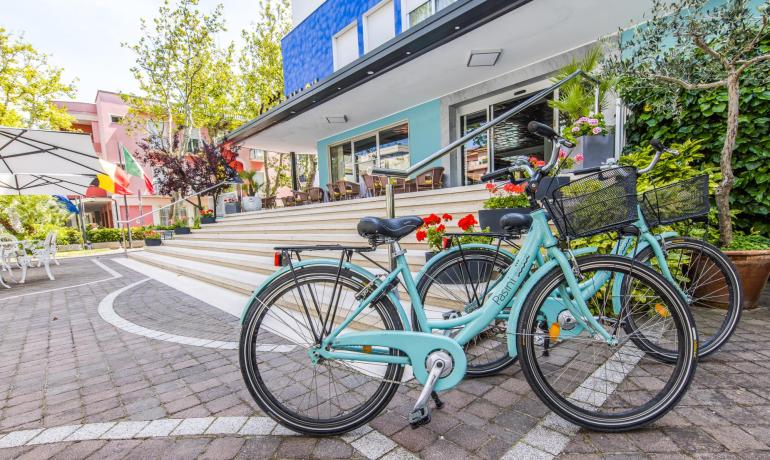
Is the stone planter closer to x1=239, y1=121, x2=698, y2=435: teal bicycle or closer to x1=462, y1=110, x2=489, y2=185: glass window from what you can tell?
x1=462, y1=110, x2=489, y2=185: glass window

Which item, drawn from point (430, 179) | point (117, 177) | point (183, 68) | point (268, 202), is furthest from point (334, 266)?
point (183, 68)

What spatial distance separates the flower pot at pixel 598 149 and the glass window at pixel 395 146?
4960mm

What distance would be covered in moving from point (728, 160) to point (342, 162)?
33.3 feet

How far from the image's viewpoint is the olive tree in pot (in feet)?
8.75

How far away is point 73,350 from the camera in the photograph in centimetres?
311

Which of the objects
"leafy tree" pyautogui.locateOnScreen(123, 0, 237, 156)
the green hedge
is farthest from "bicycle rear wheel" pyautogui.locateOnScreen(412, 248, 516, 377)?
"leafy tree" pyautogui.locateOnScreen(123, 0, 237, 156)

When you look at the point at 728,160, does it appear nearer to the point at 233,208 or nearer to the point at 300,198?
the point at 300,198

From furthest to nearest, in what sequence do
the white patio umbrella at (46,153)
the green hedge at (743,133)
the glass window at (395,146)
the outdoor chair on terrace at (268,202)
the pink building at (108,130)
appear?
the pink building at (108,130)
the outdoor chair on terrace at (268,202)
the glass window at (395,146)
the white patio umbrella at (46,153)
the green hedge at (743,133)

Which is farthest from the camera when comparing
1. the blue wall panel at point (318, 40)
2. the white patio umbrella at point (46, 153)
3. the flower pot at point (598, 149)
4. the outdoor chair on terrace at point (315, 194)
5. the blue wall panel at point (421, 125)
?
the outdoor chair on terrace at point (315, 194)

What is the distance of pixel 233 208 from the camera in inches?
A: 482

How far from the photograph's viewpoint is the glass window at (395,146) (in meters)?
9.48

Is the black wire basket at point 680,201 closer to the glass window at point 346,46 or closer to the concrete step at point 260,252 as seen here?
the concrete step at point 260,252

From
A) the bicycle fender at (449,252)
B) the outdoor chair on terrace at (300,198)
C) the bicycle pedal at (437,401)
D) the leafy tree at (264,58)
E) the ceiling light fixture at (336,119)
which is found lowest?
the bicycle pedal at (437,401)

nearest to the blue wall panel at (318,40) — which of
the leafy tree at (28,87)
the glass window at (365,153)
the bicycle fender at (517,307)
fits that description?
the glass window at (365,153)
